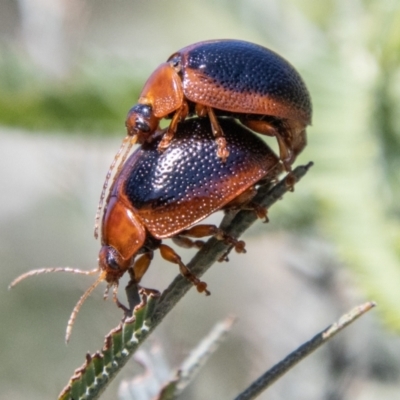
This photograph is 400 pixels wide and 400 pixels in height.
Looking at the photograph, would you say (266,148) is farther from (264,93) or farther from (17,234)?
(17,234)

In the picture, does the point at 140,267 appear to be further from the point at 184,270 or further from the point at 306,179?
the point at 306,179

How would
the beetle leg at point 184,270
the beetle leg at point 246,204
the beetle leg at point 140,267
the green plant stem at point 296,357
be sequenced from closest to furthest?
the green plant stem at point 296,357 → the beetle leg at point 184,270 → the beetle leg at point 246,204 → the beetle leg at point 140,267

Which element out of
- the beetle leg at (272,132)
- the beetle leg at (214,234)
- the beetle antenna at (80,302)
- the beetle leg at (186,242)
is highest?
the beetle leg at (272,132)

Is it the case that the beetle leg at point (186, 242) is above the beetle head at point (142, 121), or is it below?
below

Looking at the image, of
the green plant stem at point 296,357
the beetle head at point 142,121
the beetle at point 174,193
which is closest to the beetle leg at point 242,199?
the beetle at point 174,193

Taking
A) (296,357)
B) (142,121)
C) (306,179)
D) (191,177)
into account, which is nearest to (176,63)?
(142,121)

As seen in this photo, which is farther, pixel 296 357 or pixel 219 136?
pixel 219 136

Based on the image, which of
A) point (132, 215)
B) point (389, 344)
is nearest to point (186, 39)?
point (389, 344)

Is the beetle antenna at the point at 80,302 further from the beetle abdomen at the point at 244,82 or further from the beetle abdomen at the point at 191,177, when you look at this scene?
the beetle abdomen at the point at 244,82
